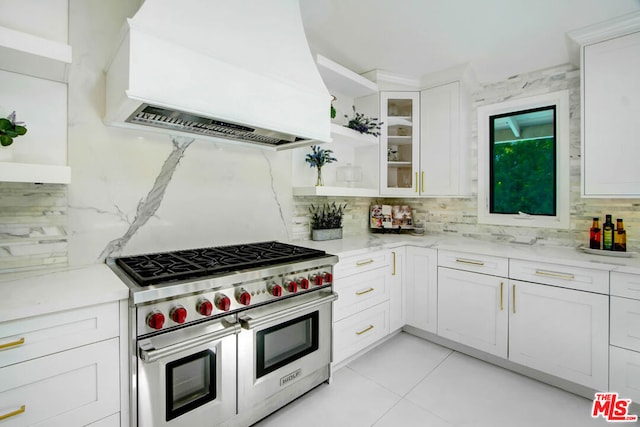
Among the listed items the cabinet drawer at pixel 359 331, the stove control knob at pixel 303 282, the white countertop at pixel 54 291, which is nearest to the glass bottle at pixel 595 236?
the cabinet drawer at pixel 359 331

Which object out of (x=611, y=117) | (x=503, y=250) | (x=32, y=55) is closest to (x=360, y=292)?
(x=503, y=250)

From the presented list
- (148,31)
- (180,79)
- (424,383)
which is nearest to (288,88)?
(180,79)

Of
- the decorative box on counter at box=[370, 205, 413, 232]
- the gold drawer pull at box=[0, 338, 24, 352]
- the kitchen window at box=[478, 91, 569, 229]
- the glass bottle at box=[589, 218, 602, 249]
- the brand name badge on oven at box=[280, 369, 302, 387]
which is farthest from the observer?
the decorative box on counter at box=[370, 205, 413, 232]

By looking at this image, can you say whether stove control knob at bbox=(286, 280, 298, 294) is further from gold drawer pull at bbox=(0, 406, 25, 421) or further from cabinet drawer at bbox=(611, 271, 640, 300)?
cabinet drawer at bbox=(611, 271, 640, 300)

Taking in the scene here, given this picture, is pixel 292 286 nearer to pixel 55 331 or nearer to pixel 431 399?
pixel 55 331

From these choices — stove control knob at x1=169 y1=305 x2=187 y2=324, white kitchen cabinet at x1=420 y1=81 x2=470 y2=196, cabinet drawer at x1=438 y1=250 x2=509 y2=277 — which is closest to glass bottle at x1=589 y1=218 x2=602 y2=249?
cabinet drawer at x1=438 y1=250 x2=509 y2=277

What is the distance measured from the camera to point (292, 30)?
5.90 feet

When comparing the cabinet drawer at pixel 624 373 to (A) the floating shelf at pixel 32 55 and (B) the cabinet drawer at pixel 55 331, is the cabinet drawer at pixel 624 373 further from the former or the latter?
(A) the floating shelf at pixel 32 55

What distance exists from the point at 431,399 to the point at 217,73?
2.30 m

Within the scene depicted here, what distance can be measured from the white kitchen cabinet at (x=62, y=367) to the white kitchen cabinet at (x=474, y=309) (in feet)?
7.66

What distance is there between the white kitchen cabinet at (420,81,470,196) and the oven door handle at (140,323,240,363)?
2.25m

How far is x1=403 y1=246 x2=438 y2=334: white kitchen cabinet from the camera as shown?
2656 millimetres

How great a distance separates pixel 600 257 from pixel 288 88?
2.37 meters

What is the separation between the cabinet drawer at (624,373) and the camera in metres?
1.79
